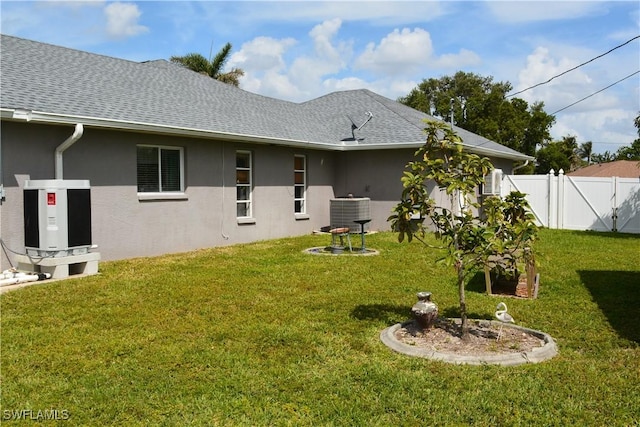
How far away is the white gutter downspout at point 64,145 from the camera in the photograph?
27.4 ft

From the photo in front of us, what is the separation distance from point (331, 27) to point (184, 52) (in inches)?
609

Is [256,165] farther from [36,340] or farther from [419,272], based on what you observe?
[36,340]

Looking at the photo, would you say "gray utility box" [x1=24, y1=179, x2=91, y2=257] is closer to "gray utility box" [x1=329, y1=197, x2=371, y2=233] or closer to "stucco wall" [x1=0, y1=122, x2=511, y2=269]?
"stucco wall" [x1=0, y1=122, x2=511, y2=269]

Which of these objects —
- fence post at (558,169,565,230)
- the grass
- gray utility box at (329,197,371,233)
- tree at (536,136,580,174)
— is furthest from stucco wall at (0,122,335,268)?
tree at (536,136,580,174)

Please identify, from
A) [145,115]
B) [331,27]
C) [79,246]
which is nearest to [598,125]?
[331,27]

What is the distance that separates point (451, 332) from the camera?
513 cm

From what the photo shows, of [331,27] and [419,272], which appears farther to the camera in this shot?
[331,27]

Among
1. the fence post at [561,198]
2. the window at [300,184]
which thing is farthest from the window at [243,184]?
the fence post at [561,198]

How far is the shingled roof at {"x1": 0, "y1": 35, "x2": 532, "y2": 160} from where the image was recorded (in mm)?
9002

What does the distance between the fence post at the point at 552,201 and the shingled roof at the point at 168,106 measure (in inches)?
76.3

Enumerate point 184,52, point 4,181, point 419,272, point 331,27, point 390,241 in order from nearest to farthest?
1. point 4,181
2. point 419,272
3. point 390,241
4. point 331,27
5. point 184,52

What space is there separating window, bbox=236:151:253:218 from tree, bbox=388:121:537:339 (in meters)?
8.16

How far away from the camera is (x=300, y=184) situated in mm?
14922

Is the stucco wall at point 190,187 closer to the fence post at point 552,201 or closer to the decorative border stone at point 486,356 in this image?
the fence post at point 552,201
